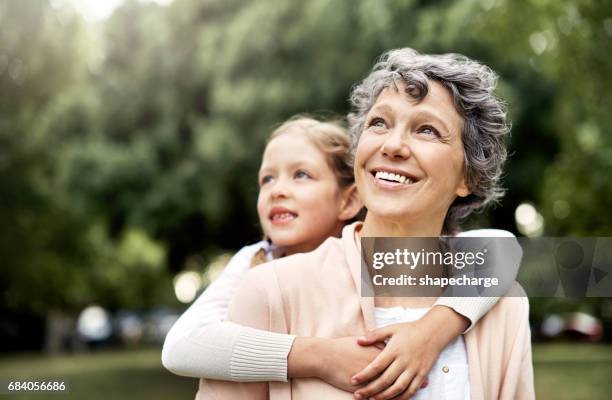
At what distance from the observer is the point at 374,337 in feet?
6.66

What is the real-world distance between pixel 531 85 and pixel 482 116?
1189cm

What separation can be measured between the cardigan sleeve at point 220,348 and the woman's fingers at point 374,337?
0.63 feet

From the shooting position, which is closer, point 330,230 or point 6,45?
point 330,230

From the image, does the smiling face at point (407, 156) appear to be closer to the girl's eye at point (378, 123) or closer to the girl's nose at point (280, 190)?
the girl's eye at point (378, 123)

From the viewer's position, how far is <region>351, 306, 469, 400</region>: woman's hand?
6.53ft

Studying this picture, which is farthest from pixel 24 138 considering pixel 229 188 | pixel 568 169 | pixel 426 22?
pixel 568 169

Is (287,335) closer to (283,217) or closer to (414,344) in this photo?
(414,344)

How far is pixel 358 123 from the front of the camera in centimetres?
241

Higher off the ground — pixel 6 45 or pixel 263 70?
pixel 6 45

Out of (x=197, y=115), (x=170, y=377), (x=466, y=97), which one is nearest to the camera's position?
(x=466, y=97)

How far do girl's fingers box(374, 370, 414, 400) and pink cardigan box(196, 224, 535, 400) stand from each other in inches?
6.4

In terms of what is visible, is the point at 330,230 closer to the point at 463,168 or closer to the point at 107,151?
the point at 463,168

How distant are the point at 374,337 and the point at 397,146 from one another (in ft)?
1.69

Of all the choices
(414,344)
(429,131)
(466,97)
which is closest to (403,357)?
(414,344)
